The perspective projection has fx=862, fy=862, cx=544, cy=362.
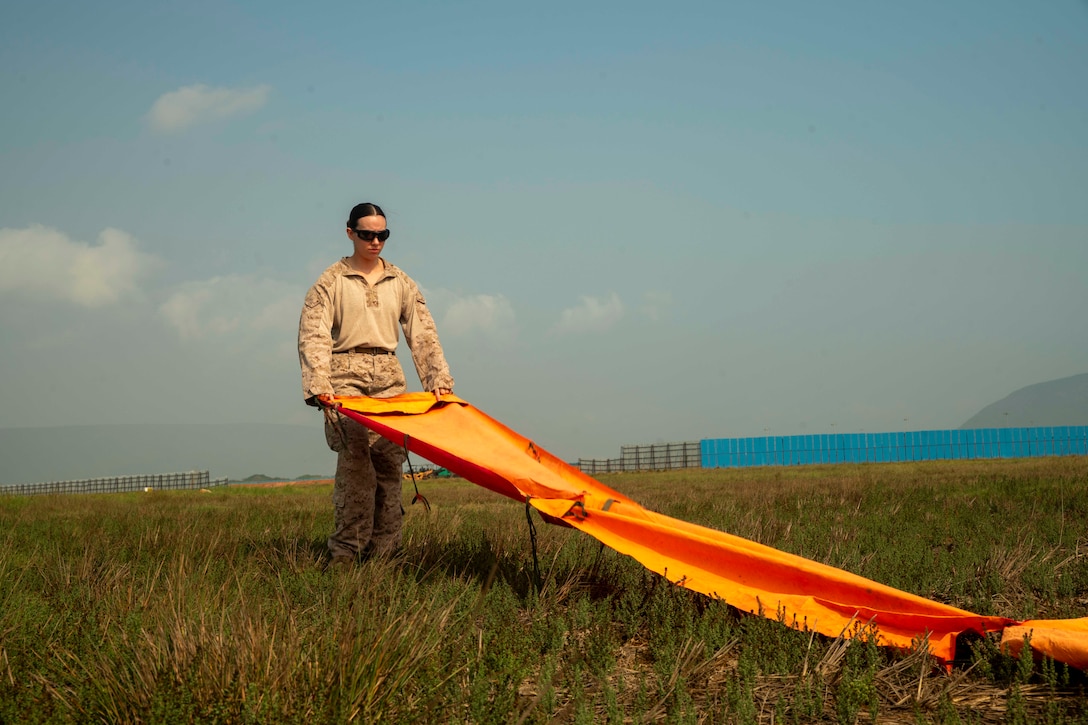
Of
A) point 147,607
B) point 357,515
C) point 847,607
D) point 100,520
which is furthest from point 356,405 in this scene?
point 100,520

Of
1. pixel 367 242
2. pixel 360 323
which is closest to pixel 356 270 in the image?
pixel 367 242

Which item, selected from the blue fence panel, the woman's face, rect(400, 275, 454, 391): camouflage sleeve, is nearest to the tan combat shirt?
rect(400, 275, 454, 391): camouflage sleeve

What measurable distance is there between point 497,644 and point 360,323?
289 centimetres

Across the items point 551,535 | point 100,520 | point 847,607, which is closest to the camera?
point 847,607

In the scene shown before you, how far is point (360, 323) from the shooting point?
5.89m

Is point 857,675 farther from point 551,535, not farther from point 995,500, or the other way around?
point 995,500

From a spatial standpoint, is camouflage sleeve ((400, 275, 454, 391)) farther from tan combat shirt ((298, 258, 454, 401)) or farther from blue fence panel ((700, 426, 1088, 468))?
blue fence panel ((700, 426, 1088, 468))

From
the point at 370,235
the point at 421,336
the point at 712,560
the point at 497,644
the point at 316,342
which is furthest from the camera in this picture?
the point at 421,336

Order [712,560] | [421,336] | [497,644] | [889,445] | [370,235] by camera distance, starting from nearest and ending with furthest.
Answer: [497,644] → [712,560] → [370,235] → [421,336] → [889,445]

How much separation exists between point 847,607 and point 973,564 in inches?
77.4

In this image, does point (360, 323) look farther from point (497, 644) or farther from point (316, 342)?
point (497, 644)

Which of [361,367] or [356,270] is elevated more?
[356,270]

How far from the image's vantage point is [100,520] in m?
10.1

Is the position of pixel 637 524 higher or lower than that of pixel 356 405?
lower
